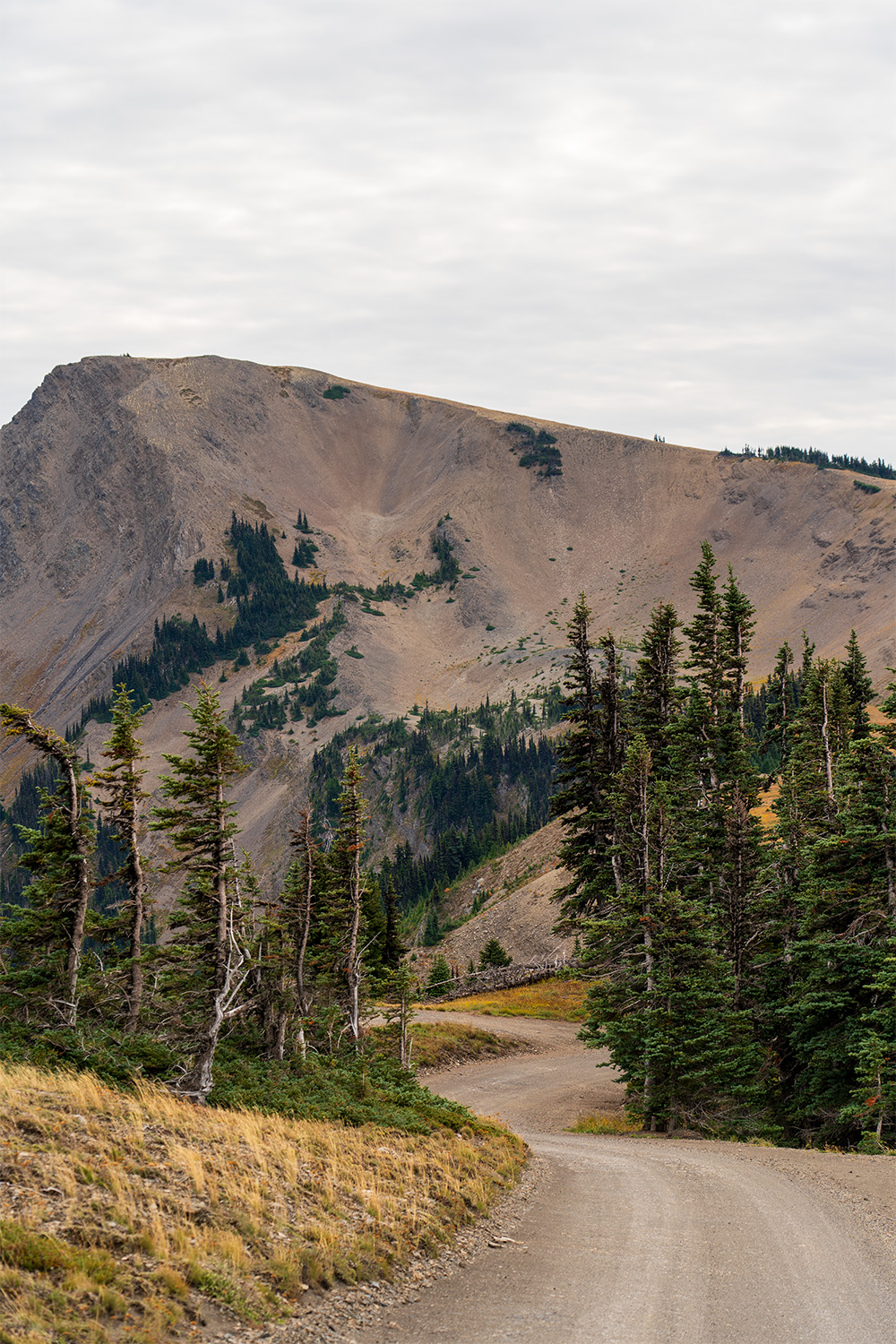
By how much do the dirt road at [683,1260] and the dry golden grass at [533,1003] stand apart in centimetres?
3015

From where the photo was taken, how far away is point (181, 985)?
22.4m

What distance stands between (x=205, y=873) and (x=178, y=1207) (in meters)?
11.2

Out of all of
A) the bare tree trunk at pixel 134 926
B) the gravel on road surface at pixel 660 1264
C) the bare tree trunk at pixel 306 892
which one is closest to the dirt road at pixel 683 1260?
the gravel on road surface at pixel 660 1264

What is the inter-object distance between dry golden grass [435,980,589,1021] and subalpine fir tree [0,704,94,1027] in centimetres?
3180

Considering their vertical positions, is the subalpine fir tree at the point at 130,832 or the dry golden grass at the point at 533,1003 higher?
the subalpine fir tree at the point at 130,832

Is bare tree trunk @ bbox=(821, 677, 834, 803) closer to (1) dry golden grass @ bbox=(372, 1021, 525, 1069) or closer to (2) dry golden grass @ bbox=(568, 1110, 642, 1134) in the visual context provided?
(1) dry golden grass @ bbox=(372, 1021, 525, 1069)

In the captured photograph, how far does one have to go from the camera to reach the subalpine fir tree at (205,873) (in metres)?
21.8

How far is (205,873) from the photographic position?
22312mm

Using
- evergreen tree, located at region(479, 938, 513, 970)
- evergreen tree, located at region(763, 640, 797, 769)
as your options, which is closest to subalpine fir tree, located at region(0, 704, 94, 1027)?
evergreen tree, located at region(763, 640, 797, 769)

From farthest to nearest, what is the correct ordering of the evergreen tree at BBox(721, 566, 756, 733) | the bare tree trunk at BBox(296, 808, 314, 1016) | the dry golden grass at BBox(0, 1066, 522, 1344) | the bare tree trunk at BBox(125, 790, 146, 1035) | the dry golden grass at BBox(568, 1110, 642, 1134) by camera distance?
the evergreen tree at BBox(721, 566, 756, 733)
the bare tree trunk at BBox(296, 808, 314, 1016)
the dry golden grass at BBox(568, 1110, 642, 1134)
the bare tree trunk at BBox(125, 790, 146, 1035)
the dry golden grass at BBox(0, 1066, 522, 1344)

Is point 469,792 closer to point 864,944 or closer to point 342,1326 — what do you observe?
point 864,944

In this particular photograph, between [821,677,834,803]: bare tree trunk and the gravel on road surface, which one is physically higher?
[821,677,834,803]: bare tree trunk

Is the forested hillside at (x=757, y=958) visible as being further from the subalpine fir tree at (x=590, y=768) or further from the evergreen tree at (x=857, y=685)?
the evergreen tree at (x=857, y=685)

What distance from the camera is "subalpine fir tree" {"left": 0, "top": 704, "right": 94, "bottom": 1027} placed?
72.7 feet
